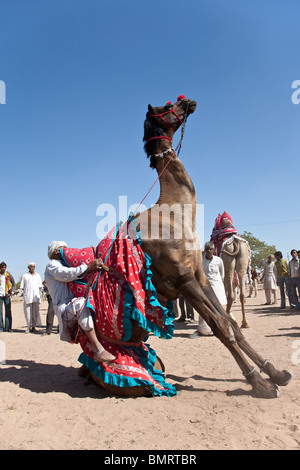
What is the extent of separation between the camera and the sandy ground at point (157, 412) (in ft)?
9.33

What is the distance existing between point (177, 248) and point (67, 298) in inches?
60.5

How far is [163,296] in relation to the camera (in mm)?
4199

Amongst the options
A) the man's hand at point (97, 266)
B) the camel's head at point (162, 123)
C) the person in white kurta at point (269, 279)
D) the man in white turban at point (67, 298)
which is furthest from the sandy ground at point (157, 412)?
the person in white kurta at point (269, 279)

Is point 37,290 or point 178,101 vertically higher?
point 178,101

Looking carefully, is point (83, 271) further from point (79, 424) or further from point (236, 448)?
point (236, 448)

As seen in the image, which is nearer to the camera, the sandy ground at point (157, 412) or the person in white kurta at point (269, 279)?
the sandy ground at point (157, 412)

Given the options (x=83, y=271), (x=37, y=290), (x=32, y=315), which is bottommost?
(x=32, y=315)

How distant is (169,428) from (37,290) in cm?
907

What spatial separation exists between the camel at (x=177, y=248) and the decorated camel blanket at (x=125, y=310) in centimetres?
15

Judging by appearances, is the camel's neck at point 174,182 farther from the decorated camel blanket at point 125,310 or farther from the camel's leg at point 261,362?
the camel's leg at point 261,362

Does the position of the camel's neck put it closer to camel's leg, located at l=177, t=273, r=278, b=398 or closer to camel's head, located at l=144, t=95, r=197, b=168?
camel's head, located at l=144, t=95, r=197, b=168

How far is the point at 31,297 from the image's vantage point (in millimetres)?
11148

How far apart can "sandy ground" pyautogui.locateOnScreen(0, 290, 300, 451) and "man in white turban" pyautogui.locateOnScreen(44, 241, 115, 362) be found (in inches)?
25.1
